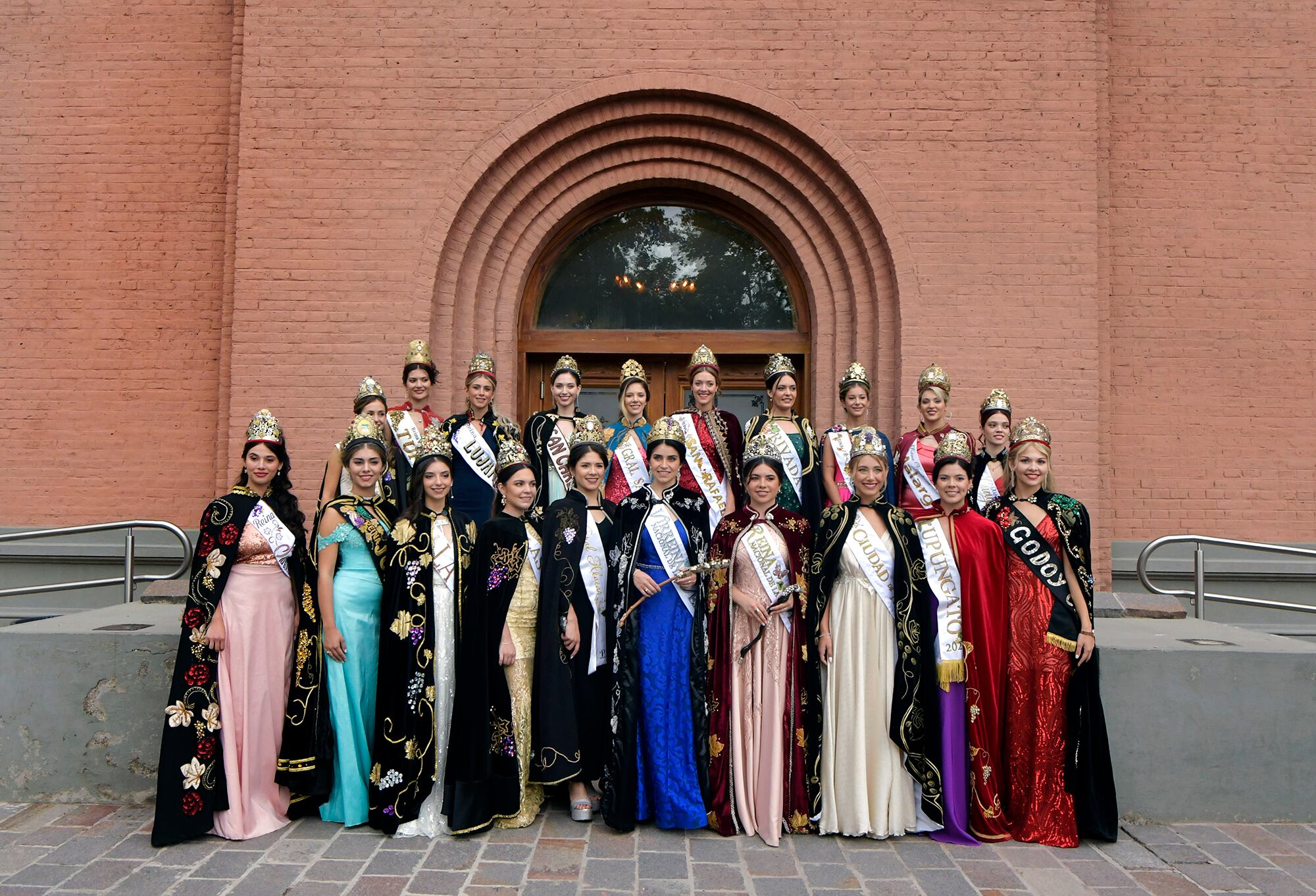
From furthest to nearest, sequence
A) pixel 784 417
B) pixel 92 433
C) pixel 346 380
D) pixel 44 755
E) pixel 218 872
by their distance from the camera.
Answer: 1. pixel 92 433
2. pixel 346 380
3. pixel 784 417
4. pixel 44 755
5. pixel 218 872

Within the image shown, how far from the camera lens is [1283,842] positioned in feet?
14.0

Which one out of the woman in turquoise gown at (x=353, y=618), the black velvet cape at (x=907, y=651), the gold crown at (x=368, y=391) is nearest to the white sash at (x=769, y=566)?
the black velvet cape at (x=907, y=651)

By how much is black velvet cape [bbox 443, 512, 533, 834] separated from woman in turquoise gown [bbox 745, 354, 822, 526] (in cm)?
172

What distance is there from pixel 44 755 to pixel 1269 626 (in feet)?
27.4

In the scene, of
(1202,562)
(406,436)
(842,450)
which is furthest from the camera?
(1202,562)

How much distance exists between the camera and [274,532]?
4.27 metres

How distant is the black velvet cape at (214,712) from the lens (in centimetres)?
400

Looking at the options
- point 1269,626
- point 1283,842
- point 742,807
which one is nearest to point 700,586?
point 742,807

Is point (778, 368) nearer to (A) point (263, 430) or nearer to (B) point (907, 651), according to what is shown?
Result: (B) point (907, 651)

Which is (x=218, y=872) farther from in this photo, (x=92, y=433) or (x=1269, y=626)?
(x=1269, y=626)

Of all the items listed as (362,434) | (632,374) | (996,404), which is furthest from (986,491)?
(362,434)

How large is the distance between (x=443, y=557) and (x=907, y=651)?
220 cm

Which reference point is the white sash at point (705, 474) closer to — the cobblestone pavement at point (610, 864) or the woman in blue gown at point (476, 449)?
the woman in blue gown at point (476, 449)

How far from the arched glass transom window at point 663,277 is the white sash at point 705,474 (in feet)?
9.53
